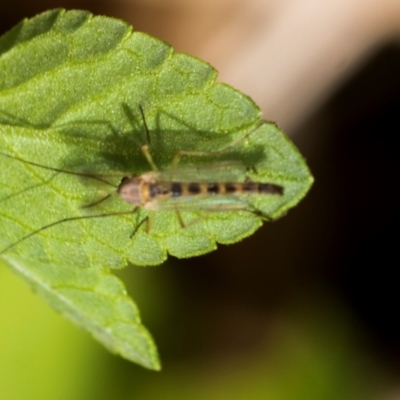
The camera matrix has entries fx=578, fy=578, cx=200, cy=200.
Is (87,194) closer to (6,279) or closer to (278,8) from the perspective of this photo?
(6,279)

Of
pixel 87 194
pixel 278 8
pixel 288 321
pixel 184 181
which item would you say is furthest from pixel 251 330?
pixel 278 8

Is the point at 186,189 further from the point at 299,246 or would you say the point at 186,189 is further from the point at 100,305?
the point at 299,246

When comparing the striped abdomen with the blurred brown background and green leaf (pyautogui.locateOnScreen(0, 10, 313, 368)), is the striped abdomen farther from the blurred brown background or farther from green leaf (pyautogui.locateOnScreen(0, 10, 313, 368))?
the blurred brown background

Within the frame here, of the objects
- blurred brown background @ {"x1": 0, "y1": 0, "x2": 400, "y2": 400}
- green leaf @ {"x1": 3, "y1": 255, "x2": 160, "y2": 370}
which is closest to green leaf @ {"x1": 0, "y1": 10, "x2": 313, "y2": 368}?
green leaf @ {"x1": 3, "y1": 255, "x2": 160, "y2": 370}

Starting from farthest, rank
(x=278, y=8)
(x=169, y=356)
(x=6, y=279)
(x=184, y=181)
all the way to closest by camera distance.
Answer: (x=278, y=8), (x=169, y=356), (x=6, y=279), (x=184, y=181)

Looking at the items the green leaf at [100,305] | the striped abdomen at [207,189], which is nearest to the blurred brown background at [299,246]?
the striped abdomen at [207,189]

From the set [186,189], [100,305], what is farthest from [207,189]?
[100,305]
